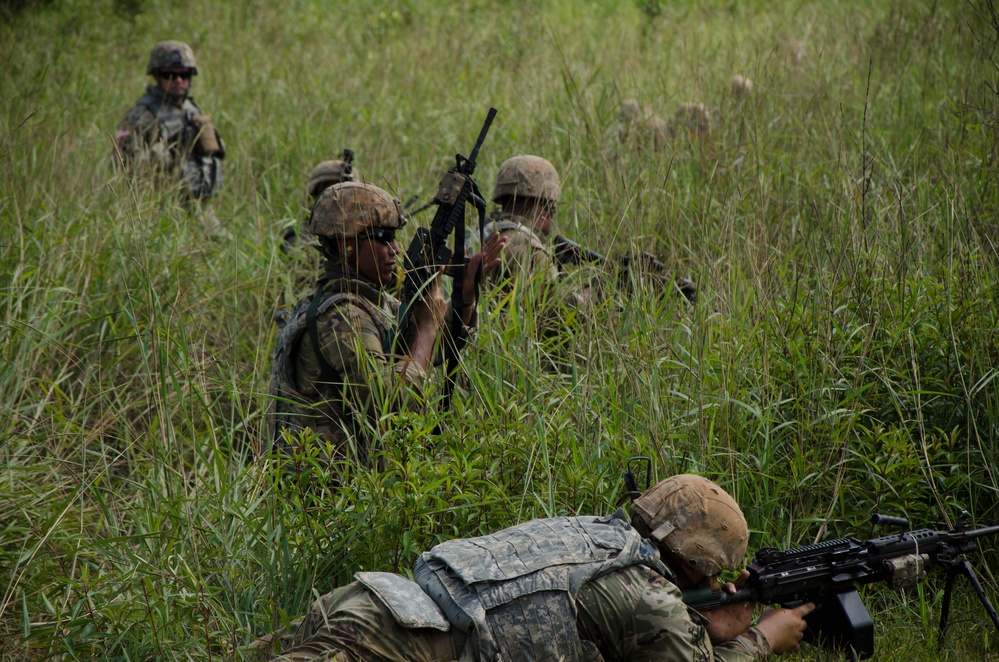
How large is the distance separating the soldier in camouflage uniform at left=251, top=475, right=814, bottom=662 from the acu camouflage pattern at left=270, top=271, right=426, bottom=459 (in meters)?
0.99

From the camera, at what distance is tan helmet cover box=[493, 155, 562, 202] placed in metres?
5.09

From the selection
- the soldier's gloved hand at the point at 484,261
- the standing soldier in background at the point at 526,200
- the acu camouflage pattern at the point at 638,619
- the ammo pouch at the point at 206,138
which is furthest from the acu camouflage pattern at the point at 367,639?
the ammo pouch at the point at 206,138

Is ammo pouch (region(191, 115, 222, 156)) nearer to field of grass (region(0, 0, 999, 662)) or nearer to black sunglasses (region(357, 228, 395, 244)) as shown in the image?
field of grass (region(0, 0, 999, 662))

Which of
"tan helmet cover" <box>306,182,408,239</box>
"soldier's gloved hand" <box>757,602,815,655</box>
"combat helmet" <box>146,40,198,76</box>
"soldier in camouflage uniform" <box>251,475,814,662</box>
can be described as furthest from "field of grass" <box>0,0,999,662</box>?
"combat helmet" <box>146,40,198,76</box>

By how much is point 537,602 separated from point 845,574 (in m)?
1.01

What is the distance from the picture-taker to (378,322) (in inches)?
149

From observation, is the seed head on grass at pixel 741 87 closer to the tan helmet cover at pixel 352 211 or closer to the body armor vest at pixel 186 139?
the tan helmet cover at pixel 352 211

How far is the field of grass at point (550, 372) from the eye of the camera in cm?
314

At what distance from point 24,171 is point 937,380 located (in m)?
4.96

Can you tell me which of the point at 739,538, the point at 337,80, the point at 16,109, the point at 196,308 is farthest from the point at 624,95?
the point at 739,538

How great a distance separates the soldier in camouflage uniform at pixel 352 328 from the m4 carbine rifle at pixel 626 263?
0.58m

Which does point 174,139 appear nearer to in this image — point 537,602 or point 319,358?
point 319,358

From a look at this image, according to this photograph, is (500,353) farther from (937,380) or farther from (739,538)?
(937,380)

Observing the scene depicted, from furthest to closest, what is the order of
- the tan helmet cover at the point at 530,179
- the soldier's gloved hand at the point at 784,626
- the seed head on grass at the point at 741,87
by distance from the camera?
the seed head on grass at the point at 741,87
the tan helmet cover at the point at 530,179
the soldier's gloved hand at the point at 784,626
